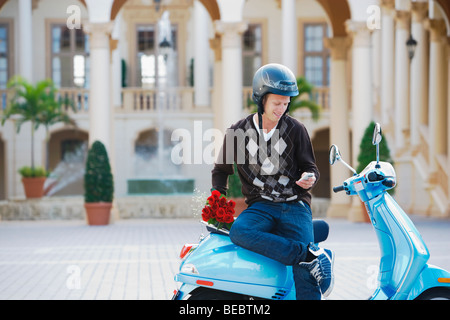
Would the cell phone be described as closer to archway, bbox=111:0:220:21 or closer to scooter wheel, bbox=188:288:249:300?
scooter wheel, bbox=188:288:249:300

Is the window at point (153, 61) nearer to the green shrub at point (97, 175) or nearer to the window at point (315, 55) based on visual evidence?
the window at point (315, 55)

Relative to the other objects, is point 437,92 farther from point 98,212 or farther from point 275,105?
point 275,105

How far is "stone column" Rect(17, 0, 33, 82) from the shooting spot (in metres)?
24.6

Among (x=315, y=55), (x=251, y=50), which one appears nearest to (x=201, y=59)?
(x=251, y=50)

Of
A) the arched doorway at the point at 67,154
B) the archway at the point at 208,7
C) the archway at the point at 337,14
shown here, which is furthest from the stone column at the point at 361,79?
the arched doorway at the point at 67,154

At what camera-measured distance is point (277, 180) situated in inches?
134

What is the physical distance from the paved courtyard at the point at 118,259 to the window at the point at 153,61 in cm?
1171

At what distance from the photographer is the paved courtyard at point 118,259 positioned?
21.4 ft

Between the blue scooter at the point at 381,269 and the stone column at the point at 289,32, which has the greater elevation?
the stone column at the point at 289,32

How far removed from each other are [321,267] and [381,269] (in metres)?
0.44

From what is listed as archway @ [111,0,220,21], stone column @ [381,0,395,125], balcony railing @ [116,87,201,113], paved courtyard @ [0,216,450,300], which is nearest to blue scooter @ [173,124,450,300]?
paved courtyard @ [0,216,450,300]

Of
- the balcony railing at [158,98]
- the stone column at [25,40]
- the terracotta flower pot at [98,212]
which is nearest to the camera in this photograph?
the terracotta flower pot at [98,212]

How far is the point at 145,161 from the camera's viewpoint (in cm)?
2631
